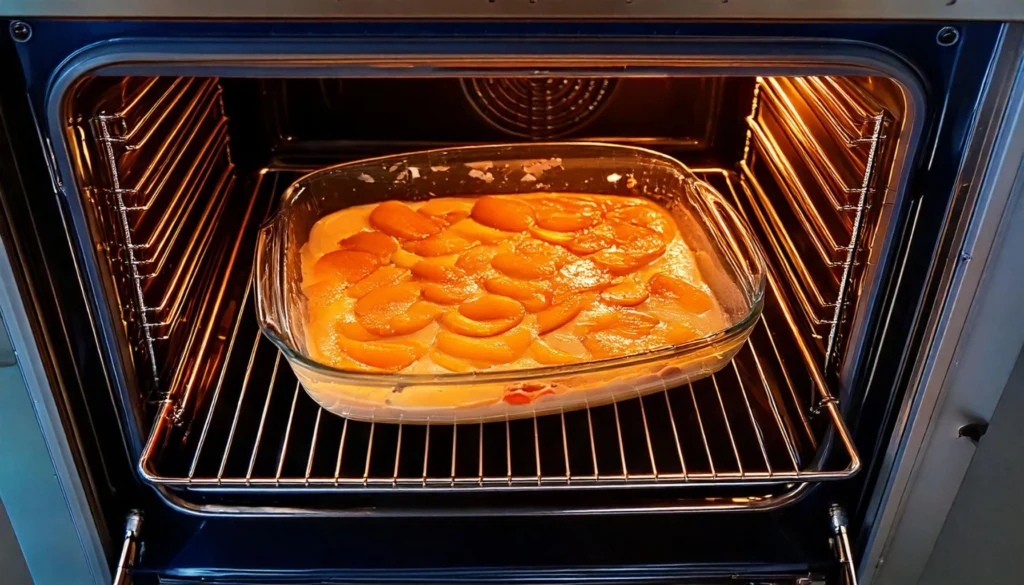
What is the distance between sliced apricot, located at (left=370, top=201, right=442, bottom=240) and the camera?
53.3 inches

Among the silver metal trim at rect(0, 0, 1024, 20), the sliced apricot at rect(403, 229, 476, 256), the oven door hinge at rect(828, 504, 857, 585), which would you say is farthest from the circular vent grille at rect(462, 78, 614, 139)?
the oven door hinge at rect(828, 504, 857, 585)

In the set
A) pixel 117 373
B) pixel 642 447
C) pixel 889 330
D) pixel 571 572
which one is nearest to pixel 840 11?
pixel 889 330

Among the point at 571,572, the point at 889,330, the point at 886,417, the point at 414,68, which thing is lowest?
the point at 571,572

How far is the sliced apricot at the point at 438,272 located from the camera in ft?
4.15

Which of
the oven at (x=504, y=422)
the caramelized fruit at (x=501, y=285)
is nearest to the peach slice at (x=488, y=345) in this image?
the caramelized fruit at (x=501, y=285)

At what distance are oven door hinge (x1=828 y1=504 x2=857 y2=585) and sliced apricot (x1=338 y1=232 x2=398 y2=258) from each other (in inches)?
30.4

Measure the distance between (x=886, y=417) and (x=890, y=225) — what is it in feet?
0.83

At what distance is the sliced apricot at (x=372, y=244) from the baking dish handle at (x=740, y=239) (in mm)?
530

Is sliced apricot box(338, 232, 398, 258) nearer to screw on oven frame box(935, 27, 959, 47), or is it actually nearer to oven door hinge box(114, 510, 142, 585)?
oven door hinge box(114, 510, 142, 585)

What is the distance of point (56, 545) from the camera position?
1.01 m

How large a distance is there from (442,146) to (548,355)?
0.51 metres

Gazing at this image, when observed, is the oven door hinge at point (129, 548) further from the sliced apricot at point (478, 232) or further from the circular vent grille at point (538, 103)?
the circular vent grille at point (538, 103)

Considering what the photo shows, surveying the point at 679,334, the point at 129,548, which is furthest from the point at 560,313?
the point at 129,548

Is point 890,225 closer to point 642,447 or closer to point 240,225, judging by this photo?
point 642,447
